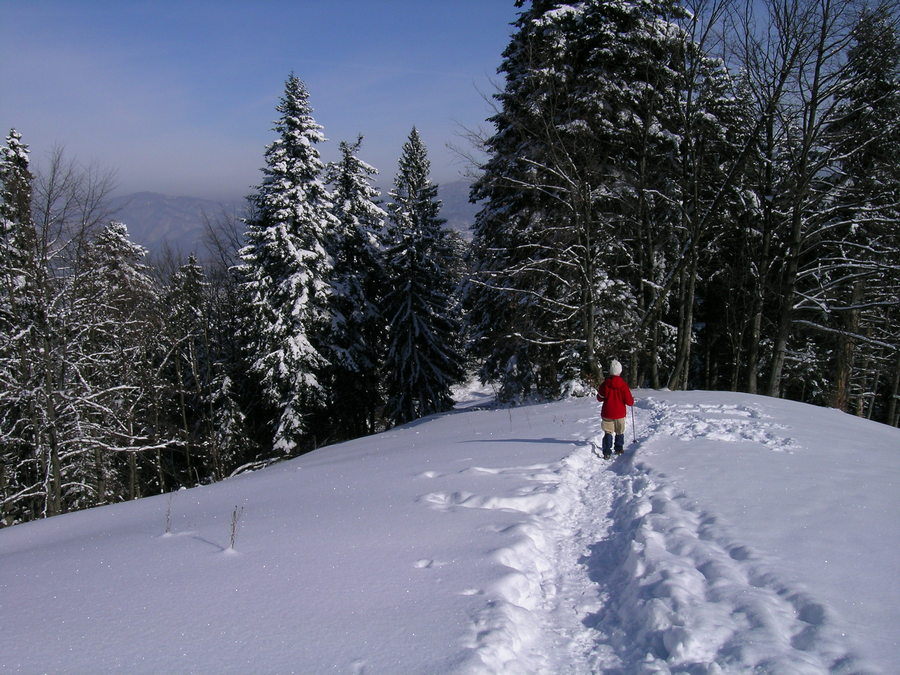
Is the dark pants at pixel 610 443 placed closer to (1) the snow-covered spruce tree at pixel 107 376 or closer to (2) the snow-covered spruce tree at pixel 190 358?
(1) the snow-covered spruce tree at pixel 107 376

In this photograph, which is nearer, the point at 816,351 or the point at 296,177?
A: the point at 296,177

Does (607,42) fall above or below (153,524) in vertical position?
above

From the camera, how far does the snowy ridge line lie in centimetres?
303

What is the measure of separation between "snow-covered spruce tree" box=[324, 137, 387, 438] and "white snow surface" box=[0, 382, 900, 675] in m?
13.9

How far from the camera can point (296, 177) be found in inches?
745

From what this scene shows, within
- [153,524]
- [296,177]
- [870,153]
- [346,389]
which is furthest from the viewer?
[346,389]

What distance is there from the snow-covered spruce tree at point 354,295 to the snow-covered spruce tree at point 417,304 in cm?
78

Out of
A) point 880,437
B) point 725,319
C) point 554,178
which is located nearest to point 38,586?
point 880,437

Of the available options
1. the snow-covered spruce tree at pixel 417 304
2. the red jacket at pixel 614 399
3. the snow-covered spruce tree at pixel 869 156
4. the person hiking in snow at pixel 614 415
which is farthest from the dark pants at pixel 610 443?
the snow-covered spruce tree at pixel 417 304

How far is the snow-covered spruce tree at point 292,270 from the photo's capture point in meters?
18.7

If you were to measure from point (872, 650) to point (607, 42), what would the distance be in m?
14.4

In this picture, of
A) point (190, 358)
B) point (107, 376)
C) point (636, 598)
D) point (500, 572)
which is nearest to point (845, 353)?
point (636, 598)

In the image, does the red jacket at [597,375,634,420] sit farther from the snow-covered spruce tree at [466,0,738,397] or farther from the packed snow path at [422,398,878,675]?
the snow-covered spruce tree at [466,0,738,397]

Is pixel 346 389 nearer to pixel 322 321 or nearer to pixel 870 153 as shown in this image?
pixel 322 321
